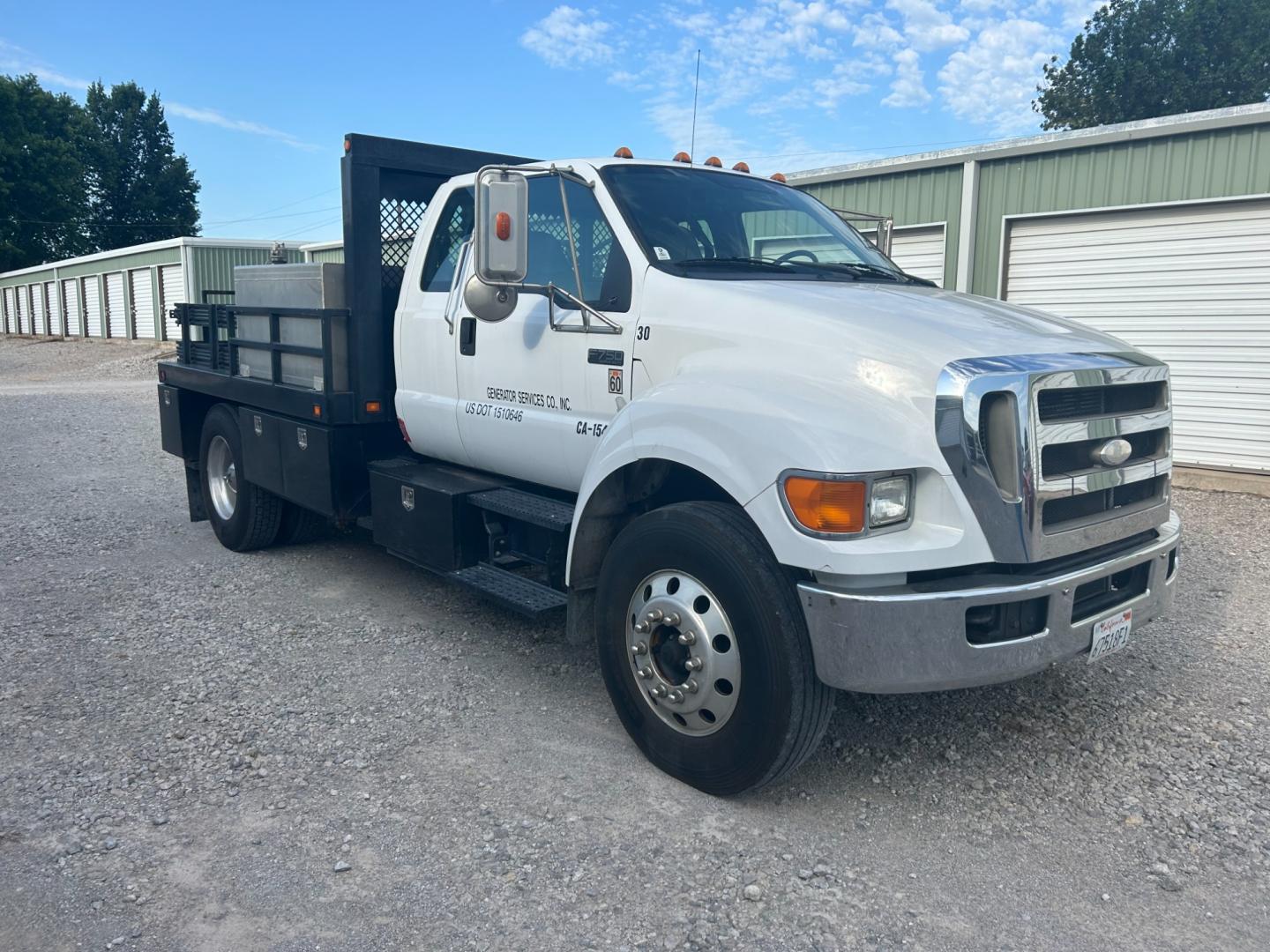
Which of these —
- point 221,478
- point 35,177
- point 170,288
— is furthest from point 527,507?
point 35,177

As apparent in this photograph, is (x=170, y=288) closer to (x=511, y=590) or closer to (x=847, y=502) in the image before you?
(x=511, y=590)

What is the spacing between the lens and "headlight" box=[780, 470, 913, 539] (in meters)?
3.18

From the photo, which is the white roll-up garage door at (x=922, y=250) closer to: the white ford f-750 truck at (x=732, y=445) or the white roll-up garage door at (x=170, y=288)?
the white ford f-750 truck at (x=732, y=445)

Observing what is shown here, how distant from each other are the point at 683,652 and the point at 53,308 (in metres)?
51.8

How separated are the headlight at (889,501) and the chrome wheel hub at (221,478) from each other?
5.54m

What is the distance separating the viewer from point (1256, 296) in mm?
10125

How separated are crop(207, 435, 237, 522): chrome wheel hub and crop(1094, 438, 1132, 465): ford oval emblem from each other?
592 centimetres

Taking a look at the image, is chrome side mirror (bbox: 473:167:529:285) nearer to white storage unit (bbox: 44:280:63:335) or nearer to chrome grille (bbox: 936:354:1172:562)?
chrome grille (bbox: 936:354:1172:562)

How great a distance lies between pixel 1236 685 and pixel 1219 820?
4.98 ft

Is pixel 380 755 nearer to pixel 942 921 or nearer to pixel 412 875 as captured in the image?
pixel 412 875

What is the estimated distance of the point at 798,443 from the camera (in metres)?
3.29

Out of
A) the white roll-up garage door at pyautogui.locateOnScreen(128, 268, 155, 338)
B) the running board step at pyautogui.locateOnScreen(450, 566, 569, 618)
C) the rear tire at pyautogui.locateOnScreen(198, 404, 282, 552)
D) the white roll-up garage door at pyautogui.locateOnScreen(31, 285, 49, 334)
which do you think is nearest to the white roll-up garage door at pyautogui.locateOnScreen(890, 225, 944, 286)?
the rear tire at pyautogui.locateOnScreen(198, 404, 282, 552)

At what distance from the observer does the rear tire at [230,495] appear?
7121 mm

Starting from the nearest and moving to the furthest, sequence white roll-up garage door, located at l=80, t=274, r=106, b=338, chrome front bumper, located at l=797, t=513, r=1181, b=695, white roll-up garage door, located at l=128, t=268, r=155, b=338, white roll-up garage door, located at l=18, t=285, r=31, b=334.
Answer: chrome front bumper, located at l=797, t=513, r=1181, b=695
white roll-up garage door, located at l=128, t=268, r=155, b=338
white roll-up garage door, located at l=80, t=274, r=106, b=338
white roll-up garage door, located at l=18, t=285, r=31, b=334
